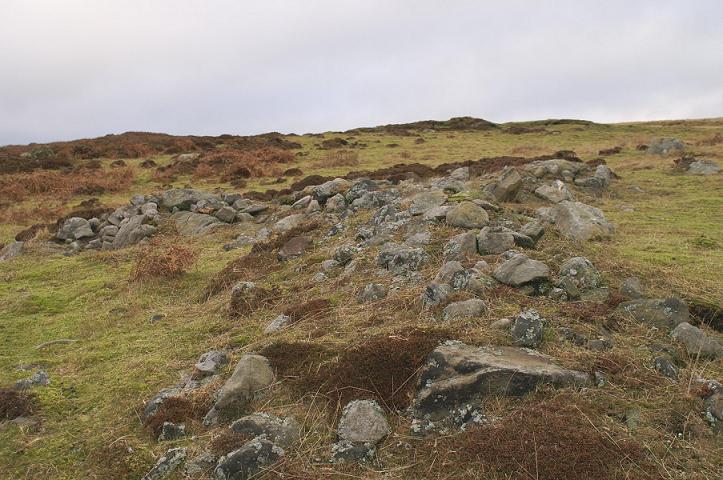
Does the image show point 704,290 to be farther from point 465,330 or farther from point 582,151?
point 582,151

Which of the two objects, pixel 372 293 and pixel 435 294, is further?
pixel 372 293

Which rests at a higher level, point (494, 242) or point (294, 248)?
point (494, 242)

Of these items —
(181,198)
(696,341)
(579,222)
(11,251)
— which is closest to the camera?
(696,341)

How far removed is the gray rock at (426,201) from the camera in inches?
434

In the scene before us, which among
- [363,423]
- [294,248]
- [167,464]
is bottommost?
[167,464]

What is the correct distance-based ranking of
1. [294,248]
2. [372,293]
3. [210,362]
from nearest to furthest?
1. [210,362]
2. [372,293]
3. [294,248]

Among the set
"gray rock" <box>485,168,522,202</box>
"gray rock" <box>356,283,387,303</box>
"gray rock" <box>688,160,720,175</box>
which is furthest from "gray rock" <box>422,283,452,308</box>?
"gray rock" <box>688,160,720,175</box>

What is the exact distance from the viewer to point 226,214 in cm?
1725

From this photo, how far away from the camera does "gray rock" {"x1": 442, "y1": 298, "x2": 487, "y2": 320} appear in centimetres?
611

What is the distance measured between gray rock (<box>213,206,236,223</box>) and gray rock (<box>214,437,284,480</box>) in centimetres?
1321

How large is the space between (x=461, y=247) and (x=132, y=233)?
11.5 metres

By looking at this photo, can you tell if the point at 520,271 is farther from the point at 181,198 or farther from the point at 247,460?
the point at 181,198

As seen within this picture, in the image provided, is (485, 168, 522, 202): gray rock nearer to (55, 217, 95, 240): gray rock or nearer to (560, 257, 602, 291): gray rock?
(560, 257, 602, 291): gray rock

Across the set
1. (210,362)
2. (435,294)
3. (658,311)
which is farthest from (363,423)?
(658,311)
